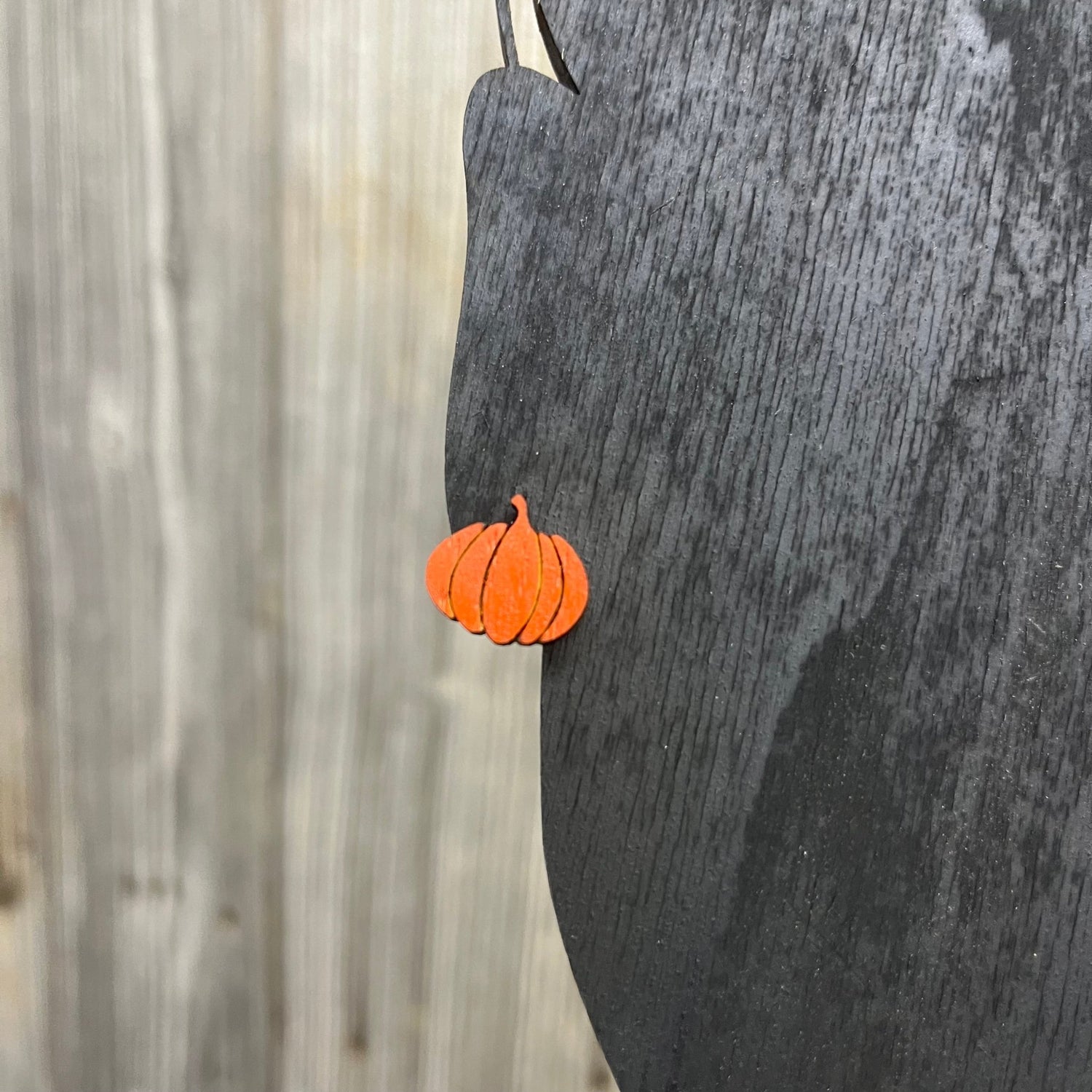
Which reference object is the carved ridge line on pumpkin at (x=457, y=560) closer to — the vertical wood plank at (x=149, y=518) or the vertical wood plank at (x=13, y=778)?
the vertical wood plank at (x=149, y=518)

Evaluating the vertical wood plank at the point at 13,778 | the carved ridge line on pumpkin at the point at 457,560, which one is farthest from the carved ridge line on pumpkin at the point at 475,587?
the vertical wood plank at the point at 13,778

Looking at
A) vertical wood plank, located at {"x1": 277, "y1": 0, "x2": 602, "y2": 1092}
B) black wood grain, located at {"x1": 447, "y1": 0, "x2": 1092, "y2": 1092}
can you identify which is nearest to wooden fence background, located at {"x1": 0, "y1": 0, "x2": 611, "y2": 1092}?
vertical wood plank, located at {"x1": 277, "y1": 0, "x2": 602, "y2": 1092}

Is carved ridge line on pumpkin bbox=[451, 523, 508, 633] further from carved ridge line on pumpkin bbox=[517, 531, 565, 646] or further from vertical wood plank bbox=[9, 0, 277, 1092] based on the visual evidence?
vertical wood plank bbox=[9, 0, 277, 1092]

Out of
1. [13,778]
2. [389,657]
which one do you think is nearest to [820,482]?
[389,657]

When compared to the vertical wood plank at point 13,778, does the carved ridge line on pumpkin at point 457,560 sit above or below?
above

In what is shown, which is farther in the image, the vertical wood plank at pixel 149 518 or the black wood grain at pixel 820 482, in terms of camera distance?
the vertical wood plank at pixel 149 518

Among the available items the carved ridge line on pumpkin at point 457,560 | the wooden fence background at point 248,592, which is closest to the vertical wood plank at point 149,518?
the wooden fence background at point 248,592

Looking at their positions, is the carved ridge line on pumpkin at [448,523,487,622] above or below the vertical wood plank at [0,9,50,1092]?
above
